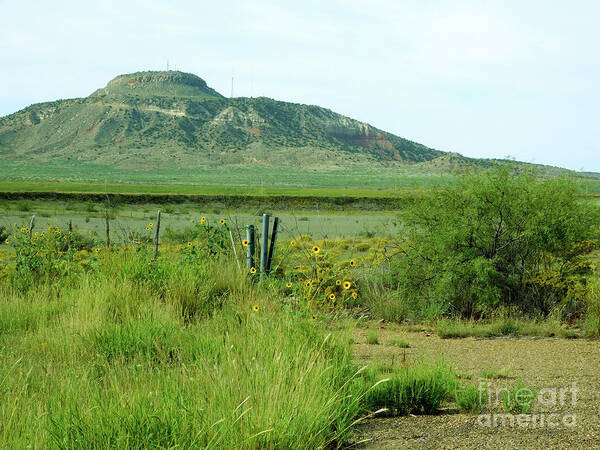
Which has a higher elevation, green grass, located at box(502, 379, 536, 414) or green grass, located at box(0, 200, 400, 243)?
green grass, located at box(502, 379, 536, 414)

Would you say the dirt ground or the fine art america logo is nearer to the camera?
the dirt ground

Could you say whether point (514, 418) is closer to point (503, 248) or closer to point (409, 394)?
point (409, 394)

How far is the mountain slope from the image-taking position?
5266 inches

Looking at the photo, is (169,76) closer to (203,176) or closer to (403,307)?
(203,176)

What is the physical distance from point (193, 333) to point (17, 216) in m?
38.4

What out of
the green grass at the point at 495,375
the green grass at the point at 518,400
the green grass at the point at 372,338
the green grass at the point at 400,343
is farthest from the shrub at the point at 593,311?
the green grass at the point at 518,400

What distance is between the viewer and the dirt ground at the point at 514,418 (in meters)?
4.90

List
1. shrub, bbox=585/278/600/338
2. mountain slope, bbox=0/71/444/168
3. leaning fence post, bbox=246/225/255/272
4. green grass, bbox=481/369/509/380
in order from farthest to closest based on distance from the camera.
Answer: mountain slope, bbox=0/71/444/168 < leaning fence post, bbox=246/225/255/272 < shrub, bbox=585/278/600/338 < green grass, bbox=481/369/509/380

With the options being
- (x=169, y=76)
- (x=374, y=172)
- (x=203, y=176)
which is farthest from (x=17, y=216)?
(x=169, y=76)

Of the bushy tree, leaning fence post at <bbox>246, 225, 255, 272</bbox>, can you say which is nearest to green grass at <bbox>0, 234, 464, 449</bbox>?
leaning fence post at <bbox>246, 225, 255, 272</bbox>

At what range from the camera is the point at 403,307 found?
1217cm

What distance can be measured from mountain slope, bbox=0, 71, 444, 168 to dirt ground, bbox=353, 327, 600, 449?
11941 cm

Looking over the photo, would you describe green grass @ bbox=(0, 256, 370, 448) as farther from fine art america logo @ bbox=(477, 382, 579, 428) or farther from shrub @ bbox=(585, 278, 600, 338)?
shrub @ bbox=(585, 278, 600, 338)

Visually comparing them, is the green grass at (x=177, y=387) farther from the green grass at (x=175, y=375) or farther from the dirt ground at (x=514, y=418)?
the dirt ground at (x=514, y=418)
